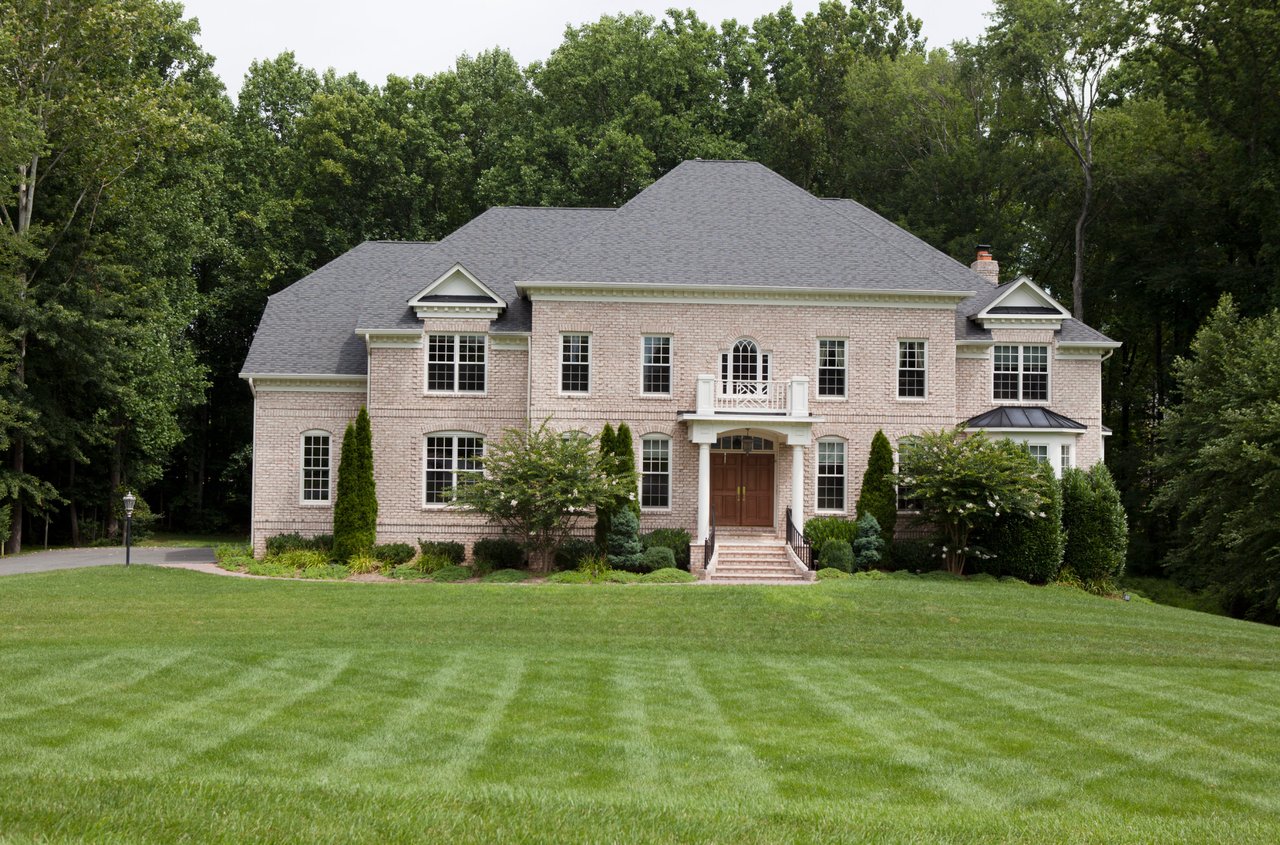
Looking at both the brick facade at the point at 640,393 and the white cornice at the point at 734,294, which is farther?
the brick facade at the point at 640,393

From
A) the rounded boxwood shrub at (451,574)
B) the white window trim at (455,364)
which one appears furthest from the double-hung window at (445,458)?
the rounded boxwood shrub at (451,574)

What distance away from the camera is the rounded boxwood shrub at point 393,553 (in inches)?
1131

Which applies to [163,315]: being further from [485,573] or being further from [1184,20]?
[1184,20]

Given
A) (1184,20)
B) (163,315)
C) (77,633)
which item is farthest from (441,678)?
(1184,20)

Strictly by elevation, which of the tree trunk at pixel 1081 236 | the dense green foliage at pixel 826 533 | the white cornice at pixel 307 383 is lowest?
the dense green foliage at pixel 826 533

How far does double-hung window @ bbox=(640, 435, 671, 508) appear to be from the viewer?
1161 inches

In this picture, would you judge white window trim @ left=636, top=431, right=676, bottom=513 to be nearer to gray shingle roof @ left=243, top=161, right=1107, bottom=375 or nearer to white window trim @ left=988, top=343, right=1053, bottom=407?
gray shingle roof @ left=243, top=161, right=1107, bottom=375

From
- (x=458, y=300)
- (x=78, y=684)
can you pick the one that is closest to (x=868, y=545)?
(x=458, y=300)

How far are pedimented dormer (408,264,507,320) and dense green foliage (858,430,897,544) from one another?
10.7m

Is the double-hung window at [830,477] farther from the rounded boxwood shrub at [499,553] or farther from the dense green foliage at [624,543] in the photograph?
the rounded boxwood shrub at [499,553]

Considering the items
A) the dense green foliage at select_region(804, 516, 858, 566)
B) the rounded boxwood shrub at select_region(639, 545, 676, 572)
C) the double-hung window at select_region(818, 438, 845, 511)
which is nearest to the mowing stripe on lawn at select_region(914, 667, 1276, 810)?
the rounded boxwood shrub at select_region(639, 545, 676, 572)

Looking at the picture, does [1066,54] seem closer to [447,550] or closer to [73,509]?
[447,550]

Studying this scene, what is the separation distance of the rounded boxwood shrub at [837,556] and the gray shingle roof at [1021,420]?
17.7ft

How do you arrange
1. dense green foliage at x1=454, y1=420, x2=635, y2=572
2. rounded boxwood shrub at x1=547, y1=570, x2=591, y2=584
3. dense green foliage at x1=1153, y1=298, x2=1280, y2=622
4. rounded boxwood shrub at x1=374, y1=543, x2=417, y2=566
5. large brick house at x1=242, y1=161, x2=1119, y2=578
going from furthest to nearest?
1. large brick house at x1=242, y1=161, x2=1119, y2=578
2. rounded boxwood shrub at x1=374, y1=543, x2=417, y2=566
3. dense green foliage at x1=454, y1=420, x2=635, y2=572
4. rounded boxwood shrub at x1=547, y1=570, x2=591, y2=584
5. dense green foliage at x1=1153, y1=298, x2=1280, y2=622
